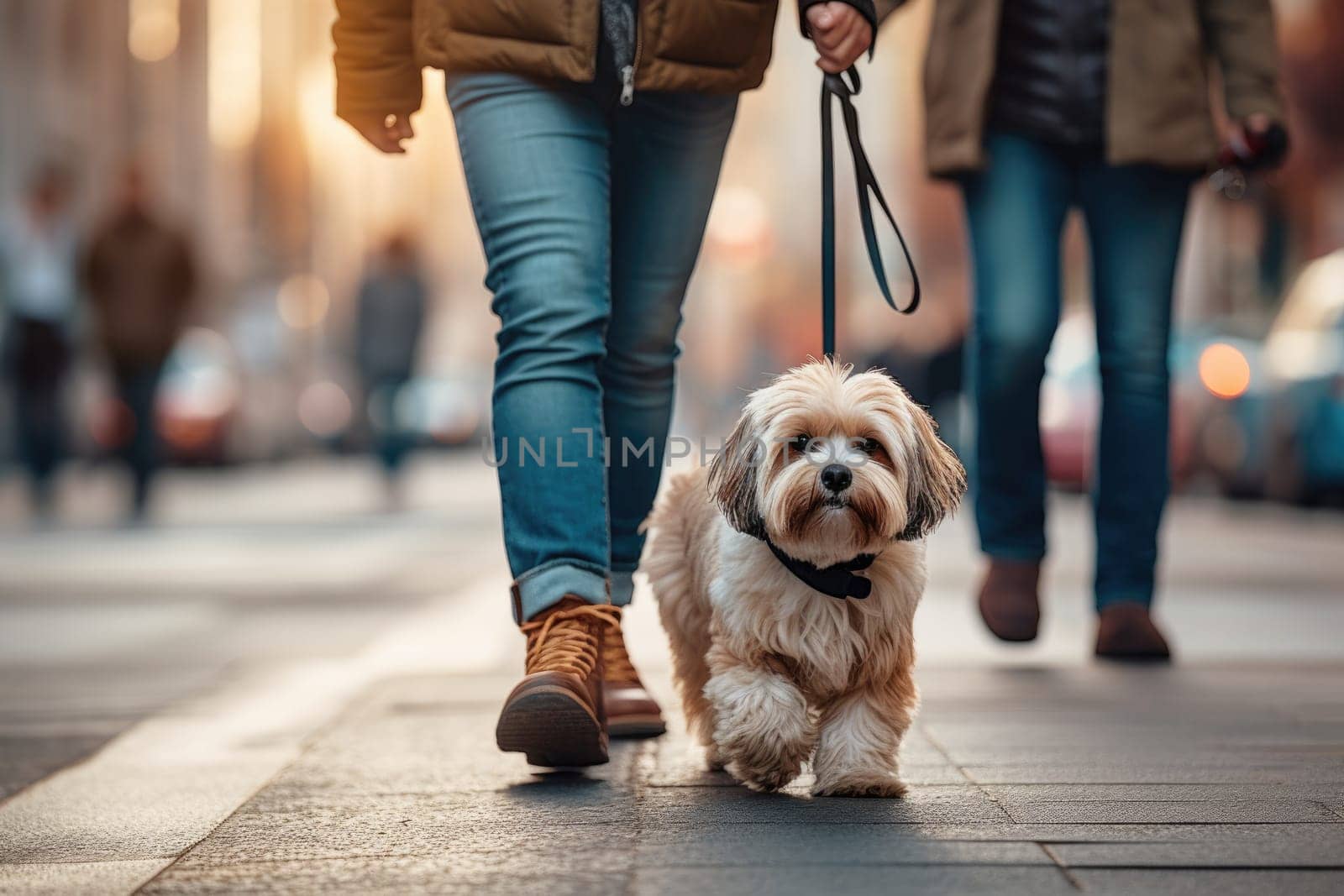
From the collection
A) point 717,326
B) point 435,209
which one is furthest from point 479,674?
point 435,209

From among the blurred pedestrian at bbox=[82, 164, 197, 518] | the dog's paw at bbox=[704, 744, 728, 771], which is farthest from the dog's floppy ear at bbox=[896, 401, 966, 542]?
the blurred pedestrian at bbox=[82, 164, 197, 518]

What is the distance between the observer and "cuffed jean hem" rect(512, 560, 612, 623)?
146 inches

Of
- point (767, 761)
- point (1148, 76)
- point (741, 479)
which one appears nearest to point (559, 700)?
point (767, 761)

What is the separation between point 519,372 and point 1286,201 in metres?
31.0

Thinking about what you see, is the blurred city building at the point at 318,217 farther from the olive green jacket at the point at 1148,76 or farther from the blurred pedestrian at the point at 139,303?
the blurred pedestrian at the point at 139,303

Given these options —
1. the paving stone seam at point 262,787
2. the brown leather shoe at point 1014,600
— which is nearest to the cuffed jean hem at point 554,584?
the paving stone seam at point 262,787

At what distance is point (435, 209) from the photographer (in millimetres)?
154625

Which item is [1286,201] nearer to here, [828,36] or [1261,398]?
[1261,398]

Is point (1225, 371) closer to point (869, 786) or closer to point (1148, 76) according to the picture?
point (1148, 76)

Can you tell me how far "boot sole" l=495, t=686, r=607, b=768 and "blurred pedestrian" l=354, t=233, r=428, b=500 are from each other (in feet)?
41.3

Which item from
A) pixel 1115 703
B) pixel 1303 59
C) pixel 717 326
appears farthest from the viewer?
pixel 717 326

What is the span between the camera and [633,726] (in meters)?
4.11

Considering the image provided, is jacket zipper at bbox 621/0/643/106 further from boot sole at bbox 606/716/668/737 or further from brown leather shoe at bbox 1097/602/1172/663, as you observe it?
brown leather shoe at bbox 1097/602/1172/663

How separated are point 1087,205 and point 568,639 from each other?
7.83 feet
